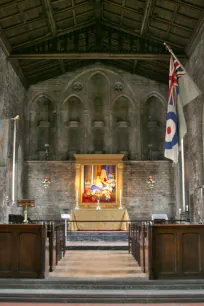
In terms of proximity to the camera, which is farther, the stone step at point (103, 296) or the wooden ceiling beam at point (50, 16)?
the wooden ceiling beam at point (50, 16)

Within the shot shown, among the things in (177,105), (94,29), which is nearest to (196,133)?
(177,105)

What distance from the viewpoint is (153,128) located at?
21.4 meters

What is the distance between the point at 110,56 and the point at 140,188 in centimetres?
663

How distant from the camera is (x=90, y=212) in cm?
1808

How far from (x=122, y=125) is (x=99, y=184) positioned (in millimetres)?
3166

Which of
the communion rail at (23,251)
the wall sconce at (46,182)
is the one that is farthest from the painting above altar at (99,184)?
the communion rail at (23,251)

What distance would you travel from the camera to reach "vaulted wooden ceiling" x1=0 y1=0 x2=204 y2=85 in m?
14.8

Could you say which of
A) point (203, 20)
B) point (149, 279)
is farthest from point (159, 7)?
point (149, 279)

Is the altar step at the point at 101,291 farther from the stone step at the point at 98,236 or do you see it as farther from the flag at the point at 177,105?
the stone step at the point at 98,236

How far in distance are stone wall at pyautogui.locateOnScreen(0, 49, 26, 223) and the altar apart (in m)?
2.74

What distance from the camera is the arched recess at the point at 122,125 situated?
69.8 ft

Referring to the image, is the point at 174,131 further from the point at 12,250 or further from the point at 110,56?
the point at 110,56

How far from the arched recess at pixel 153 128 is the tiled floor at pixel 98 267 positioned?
984 centimetres

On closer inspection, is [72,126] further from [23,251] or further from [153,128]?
[23,251]
